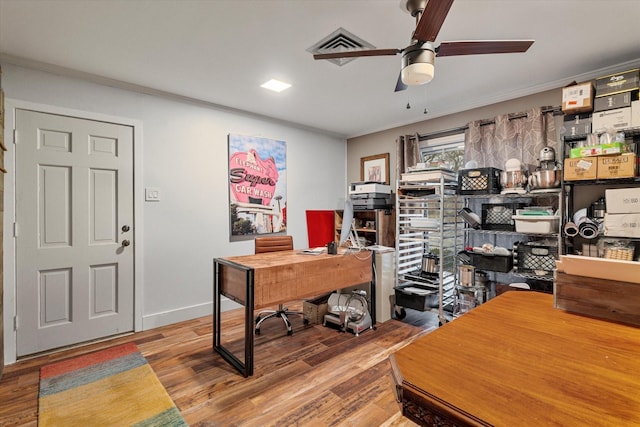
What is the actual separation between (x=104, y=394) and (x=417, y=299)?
8.73ft

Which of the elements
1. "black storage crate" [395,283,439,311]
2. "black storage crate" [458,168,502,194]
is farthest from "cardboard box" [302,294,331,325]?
"black storage crate" [458,168,502,194]

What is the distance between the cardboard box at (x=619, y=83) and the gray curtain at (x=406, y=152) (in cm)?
185

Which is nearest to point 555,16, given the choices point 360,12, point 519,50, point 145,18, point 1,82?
point 519,50

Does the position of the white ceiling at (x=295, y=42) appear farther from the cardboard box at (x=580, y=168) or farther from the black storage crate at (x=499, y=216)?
the black storage crate at (x=499, y=216)

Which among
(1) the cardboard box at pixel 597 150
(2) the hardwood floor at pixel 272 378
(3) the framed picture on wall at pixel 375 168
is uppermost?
(3) the framed picture on wall at pixel 375 168

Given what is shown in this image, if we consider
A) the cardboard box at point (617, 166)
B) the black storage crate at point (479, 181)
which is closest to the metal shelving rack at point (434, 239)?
the black storage crate at point (479, 181)

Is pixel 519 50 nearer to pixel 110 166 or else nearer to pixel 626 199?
pixel 626 199

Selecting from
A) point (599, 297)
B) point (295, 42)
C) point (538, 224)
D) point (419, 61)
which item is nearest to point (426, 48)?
point (419, 61)

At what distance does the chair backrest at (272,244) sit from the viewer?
3064 millimetres

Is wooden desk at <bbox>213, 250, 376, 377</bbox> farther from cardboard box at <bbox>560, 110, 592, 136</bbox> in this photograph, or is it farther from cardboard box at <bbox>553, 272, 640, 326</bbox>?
cardboard box at <bbox>560, 110, 592, 136</bbox>

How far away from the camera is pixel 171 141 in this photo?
3227 mm

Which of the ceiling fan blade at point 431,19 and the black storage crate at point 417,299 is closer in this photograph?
the ceiling fan blade at point 431,19

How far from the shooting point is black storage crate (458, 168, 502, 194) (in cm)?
295

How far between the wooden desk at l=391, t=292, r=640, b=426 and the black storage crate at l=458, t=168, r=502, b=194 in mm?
2198
